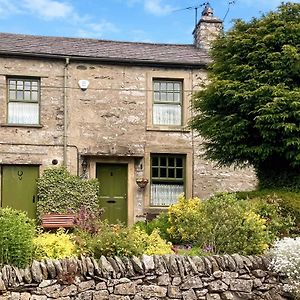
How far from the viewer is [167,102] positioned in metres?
17.8

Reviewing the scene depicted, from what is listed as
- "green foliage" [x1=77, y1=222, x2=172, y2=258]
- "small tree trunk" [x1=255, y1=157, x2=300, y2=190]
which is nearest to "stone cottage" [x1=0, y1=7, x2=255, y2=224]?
"small tree trunk" [x1=255, y1=157, x2=300, y2=190]

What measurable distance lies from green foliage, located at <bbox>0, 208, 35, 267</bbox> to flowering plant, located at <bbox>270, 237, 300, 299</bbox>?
3.81m

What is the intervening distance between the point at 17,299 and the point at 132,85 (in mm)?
10574

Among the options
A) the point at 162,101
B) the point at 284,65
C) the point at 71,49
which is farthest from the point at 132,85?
the point at 284,65

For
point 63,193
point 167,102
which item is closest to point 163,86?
point 167,102

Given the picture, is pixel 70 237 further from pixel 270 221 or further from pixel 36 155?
pixel 36 155

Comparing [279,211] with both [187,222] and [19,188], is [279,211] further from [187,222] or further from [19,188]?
[19,188]

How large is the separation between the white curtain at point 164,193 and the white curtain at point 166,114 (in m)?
1.96

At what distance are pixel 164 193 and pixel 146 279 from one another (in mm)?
9204

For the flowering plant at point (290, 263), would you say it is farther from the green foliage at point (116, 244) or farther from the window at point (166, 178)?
the window at point (166, 178)

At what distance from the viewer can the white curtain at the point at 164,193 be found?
57.6ft

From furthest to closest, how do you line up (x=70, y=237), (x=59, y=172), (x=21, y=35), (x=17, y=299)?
(x=21, y=35) < (x=59, y=172) < (x=70, y=237) < (x=17, y=299)

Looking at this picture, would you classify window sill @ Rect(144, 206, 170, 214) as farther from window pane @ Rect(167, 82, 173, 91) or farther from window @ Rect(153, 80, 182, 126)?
window pane @ Rect(167, 82, 173, 91)

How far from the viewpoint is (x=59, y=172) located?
1680cm
